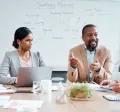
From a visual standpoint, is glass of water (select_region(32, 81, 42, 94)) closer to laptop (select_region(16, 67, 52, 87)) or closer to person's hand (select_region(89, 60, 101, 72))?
laptop (select_region(16, 67, 52, 87))

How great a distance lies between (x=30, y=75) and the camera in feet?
7.12

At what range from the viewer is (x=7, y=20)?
12.2 ft

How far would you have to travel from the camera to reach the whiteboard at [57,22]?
3.72 m

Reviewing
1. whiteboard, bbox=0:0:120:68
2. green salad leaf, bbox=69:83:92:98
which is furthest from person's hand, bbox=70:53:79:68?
whiteboard, bbox=0:0:120:68

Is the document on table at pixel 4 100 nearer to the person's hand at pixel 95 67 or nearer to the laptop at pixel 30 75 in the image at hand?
the laptop at pixel 30 75

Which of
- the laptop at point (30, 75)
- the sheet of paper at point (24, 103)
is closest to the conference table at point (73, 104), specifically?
the sheet of paper at point (24, 103)

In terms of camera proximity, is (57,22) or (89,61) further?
(57,22)

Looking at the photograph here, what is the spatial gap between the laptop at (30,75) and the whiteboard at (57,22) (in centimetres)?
155

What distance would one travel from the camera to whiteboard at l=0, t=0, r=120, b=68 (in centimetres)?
372

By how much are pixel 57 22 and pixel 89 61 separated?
1160mm

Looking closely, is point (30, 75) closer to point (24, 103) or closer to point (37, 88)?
point (37, 88)

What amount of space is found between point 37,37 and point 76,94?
212cm

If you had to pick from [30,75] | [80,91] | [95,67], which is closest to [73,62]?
[95,67]

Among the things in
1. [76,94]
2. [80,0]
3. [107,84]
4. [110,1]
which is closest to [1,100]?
[76,94]
